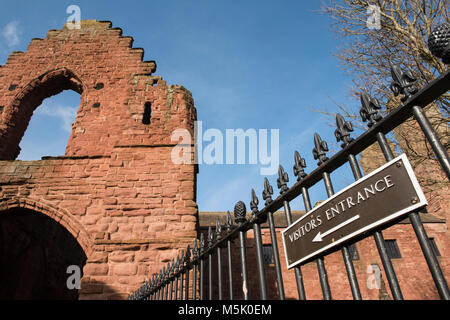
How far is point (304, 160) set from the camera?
68.3 inches

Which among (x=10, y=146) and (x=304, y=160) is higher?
(x=10, y=146)

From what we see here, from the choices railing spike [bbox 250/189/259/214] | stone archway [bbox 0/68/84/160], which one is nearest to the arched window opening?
stone archway [bbox 0/68/84/160]

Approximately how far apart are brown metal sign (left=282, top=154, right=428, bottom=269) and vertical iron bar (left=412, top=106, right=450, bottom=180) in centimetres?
12

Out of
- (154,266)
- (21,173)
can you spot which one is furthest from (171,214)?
(21,173)

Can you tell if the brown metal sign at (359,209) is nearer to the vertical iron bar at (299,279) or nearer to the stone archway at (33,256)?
the vertical iron bar at (299,279)

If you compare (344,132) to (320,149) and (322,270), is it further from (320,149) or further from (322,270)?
(322,270)

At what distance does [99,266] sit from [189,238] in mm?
1840

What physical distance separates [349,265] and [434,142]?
65 centimetres

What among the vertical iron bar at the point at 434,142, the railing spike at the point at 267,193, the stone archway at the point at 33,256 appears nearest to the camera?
the vertical iron bar at the point at 434,142

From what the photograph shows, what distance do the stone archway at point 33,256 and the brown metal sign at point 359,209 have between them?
7437 millimetres

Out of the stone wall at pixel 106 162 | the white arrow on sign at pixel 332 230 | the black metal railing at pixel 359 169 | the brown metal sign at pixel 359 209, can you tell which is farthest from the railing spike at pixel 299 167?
the stone wall at pixel 106 162

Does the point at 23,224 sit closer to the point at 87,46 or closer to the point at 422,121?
the point at 87,46

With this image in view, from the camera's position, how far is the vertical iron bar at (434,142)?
1.14 meters

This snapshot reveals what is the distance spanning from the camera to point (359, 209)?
4.34 ft
